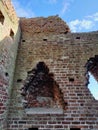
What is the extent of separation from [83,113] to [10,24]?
2.71m

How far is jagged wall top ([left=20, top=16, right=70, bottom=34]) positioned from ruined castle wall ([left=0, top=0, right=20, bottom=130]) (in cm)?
66

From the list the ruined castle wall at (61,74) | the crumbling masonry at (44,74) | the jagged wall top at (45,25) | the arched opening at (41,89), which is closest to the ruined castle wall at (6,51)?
the crumbling masonry at (44,74)

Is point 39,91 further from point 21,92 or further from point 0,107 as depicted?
point 0,107

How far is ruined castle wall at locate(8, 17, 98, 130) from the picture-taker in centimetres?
459

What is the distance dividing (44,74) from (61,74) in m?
0.55

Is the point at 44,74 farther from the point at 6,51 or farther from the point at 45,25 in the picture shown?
the point at 45,25

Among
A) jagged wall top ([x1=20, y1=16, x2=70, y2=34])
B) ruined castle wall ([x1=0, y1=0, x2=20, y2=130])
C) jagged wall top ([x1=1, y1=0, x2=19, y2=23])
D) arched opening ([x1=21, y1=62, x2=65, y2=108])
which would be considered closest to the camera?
ruined castle wall ([x1=0, y1=0, x2=20, y2=130])

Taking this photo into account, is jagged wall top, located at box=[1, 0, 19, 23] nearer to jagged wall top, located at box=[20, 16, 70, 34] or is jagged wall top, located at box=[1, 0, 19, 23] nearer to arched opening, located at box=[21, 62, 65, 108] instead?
jagged wall top, located at box=[20, 16, 70, 34]

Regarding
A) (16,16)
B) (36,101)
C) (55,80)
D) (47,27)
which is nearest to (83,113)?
(55,80)

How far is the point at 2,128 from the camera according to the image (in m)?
4.33

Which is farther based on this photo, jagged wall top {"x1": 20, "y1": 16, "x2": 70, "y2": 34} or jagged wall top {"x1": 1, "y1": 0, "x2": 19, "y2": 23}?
jagged wall top {"x1": 20, "y1": 16, "x2": 70, "y2": 34}

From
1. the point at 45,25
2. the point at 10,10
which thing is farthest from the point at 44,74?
the point at 10,10

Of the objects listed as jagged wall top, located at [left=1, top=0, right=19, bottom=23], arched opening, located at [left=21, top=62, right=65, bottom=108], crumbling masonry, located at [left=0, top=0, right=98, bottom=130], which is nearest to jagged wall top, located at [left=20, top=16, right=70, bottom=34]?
crumbling masonry, located at [left=0, top=0, right=98, bottom=130]

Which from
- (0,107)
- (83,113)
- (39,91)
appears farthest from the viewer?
(39,91)
